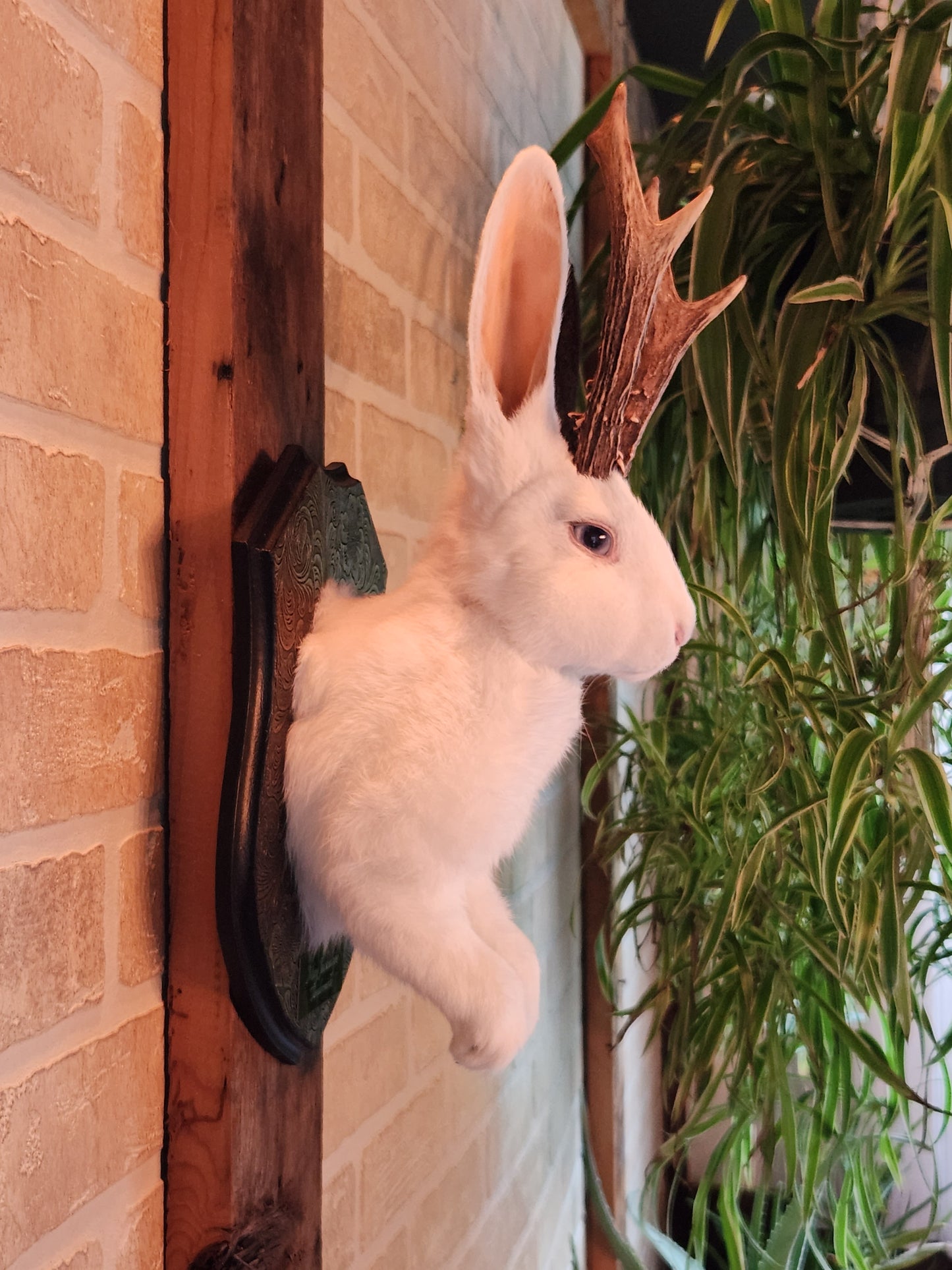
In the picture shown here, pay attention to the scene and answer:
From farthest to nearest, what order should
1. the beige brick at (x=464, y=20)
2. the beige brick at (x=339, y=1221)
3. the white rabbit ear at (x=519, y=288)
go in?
the beige brick at (x=464, y=20) < the beige brick at (x=339, y=1221) < the white rabbit ear at (x=519, y=288)

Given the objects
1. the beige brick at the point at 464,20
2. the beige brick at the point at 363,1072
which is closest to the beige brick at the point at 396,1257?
the beige brick at the point at 363,1072

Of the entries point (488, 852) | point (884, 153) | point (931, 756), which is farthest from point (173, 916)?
point (884, 153)

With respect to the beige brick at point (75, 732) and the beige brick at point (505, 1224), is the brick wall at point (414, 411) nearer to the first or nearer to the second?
the beige brick at point (505, 1224)

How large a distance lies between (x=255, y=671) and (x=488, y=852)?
0.16m

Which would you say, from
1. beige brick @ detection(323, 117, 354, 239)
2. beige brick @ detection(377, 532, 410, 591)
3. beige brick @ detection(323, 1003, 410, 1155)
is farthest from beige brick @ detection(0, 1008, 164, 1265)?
beige brick @ detection(323, 117, 354, 239)

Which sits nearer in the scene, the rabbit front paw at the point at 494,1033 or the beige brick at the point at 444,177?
the rabbit front paw at the point at 494,1033

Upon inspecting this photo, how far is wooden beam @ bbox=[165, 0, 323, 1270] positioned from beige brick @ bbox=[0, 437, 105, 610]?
60mm

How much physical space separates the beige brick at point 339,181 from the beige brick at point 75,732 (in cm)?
39

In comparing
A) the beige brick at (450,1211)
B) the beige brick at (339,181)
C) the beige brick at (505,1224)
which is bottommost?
the beige brick at (505,1224)

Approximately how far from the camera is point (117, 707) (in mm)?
479

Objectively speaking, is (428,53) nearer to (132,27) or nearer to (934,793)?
(132,27)

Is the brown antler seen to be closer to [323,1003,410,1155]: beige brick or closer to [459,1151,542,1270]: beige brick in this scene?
Result: [323,1003,410,1155]: beige brick

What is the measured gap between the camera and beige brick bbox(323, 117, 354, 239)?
71cm

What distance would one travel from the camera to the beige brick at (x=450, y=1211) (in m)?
0.89
